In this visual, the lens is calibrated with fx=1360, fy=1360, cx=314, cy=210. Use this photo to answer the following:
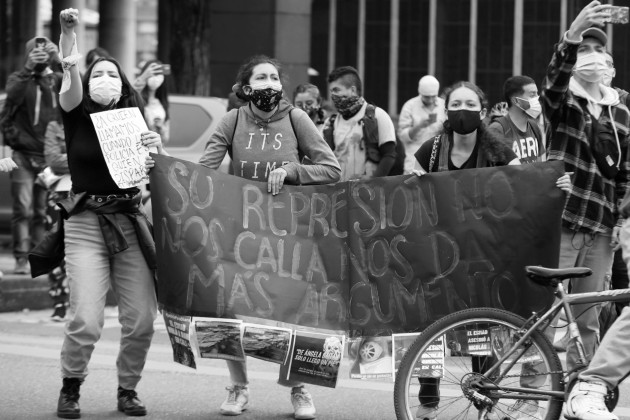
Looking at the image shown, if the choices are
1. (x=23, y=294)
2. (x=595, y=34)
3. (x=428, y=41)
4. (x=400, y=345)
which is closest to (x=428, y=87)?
(x=23, y=294)

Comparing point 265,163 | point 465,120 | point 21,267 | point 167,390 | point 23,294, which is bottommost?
point 167,390

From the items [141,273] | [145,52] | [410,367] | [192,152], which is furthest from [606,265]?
[145,52]

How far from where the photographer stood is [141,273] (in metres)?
6.94

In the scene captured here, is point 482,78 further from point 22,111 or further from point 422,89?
point 22,111

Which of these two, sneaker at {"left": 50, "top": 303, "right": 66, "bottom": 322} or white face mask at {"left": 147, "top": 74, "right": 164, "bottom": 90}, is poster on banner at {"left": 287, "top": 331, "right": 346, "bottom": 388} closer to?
white face mask at {"left": 147, "top": 74, "right": 164, "bottom": 90}

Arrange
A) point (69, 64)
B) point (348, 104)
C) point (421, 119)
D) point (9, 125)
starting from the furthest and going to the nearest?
point (421, 119), point (9, 125), point (348, 104), point (69, 64)

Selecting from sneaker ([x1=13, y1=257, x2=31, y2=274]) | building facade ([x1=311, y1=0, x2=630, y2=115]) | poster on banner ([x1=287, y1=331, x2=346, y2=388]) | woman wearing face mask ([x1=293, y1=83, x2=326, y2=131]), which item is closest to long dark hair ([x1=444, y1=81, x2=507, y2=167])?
poster on banner ([x1=287, y1=331, x2=346, y2=388])

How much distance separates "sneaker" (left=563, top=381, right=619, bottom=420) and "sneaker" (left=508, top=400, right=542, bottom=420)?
0.80 ft

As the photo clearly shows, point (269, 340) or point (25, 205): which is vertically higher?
point (25, 205)

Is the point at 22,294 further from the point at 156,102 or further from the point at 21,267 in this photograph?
the point at 156,102

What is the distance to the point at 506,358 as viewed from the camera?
5926 mm

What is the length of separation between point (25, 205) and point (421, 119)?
3802mm

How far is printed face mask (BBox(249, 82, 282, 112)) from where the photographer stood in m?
6.93

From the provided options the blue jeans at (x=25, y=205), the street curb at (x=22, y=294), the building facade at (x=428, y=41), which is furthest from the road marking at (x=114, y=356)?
the building facade at (x=428, y=41)
